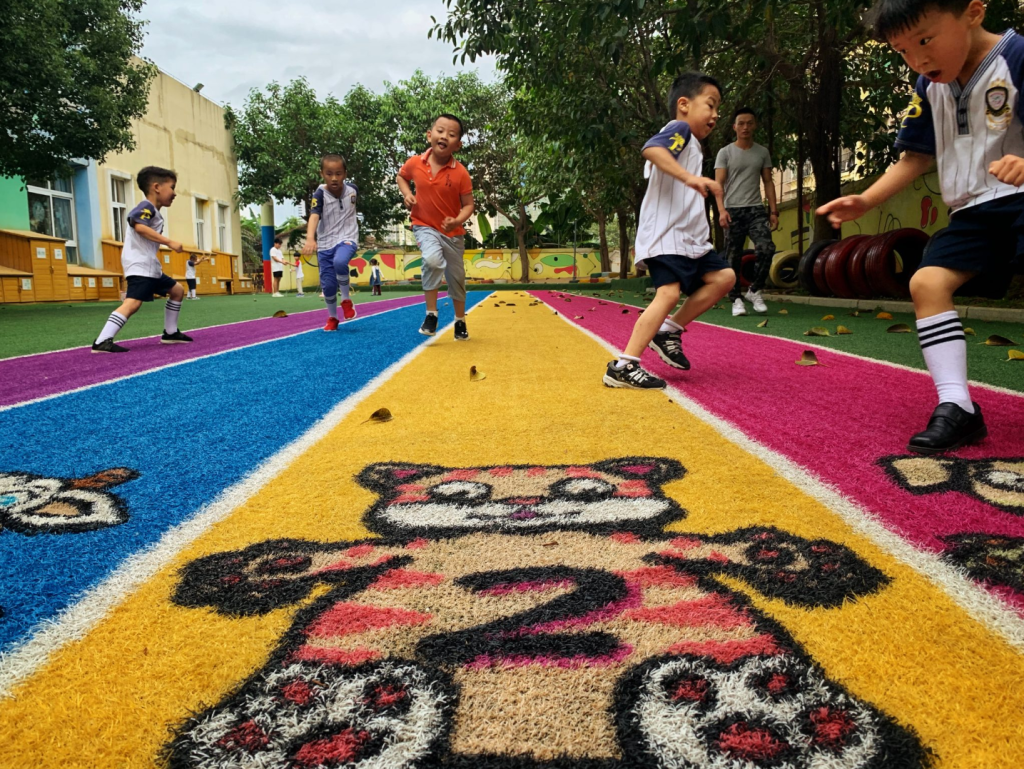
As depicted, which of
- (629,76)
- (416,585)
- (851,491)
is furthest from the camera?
(629,76)

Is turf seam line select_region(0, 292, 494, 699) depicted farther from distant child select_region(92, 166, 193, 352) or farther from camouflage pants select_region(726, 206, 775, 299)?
camouflage pants select_region(726, 206, 775, 299)

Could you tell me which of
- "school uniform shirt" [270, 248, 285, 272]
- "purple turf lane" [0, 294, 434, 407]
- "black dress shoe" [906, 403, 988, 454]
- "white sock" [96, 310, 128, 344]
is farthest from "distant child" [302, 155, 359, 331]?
"school uniform shirt" [270, 248, 285, 272]

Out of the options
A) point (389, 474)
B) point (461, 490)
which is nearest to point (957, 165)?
point (461, 490)

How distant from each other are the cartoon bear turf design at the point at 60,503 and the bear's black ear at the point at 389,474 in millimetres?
785

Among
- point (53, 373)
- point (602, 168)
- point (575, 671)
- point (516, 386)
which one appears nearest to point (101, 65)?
point (602, 168)

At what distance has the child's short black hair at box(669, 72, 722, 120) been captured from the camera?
453 centimetres

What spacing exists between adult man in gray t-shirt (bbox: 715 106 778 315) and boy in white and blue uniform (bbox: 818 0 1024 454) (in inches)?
249

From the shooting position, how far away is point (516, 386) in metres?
4.87

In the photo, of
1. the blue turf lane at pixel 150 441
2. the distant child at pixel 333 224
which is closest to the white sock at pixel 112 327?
the blue turf lane at pixel 150 441

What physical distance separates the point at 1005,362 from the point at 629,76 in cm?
1338

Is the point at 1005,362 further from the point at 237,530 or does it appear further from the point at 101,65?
the point at 101,65

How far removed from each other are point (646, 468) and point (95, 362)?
18.5ft

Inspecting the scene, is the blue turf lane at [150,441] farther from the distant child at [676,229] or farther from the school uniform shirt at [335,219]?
the school uniform shirt at [335,219]

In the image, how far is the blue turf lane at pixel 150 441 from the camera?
186 cm
